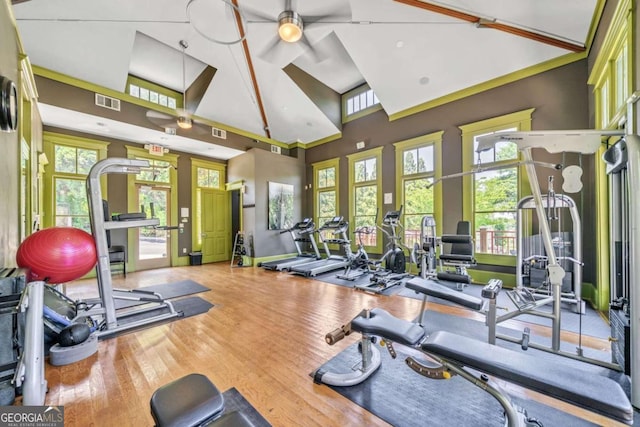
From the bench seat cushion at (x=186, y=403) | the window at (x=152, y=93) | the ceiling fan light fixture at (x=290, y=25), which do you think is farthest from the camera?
the window at (x=152, y=93)

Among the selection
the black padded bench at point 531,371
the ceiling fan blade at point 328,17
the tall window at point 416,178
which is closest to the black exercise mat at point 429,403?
the black padded bench at point 531,371

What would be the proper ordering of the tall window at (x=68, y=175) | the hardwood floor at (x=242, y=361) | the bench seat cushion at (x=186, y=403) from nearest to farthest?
1. the bench seat cushion at (x=186, y=403)
2. the hardwood floor at (x=242, y=361)
3. the tall window at (x=68, y=175)

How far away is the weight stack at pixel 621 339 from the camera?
1.98 m

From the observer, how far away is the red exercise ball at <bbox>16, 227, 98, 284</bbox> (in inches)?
90.6

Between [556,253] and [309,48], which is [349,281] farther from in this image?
→ [309,48]

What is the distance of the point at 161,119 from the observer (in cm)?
585

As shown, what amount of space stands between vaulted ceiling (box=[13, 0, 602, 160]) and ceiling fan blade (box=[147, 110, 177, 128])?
0.71 meters

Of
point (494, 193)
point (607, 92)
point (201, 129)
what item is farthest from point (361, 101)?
point (607, 92)

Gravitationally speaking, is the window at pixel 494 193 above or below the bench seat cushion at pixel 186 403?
above

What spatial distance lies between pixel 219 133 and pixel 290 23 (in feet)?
13.4

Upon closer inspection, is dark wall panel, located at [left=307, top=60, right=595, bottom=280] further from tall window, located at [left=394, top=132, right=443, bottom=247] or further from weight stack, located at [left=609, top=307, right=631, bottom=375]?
weight stack, located at [left=609, top=307, right=631, bottom=375]

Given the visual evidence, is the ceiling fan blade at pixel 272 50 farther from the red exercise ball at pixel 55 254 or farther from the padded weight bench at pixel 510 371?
the padded weight bench at pixel 510 371

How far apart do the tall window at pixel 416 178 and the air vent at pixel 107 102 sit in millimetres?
6300

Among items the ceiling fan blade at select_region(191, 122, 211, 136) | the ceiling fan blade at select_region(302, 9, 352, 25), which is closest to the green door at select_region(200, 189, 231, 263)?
Answer: the ceiling fan blade at select_region(191, 122, 211, 136)
